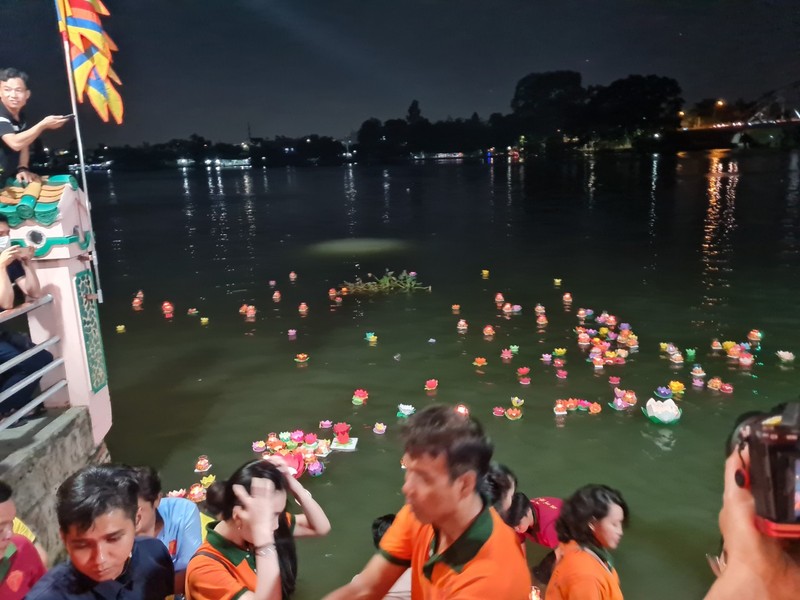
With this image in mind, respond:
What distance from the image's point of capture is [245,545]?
2791 millimetres

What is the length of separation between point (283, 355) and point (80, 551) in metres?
7.16

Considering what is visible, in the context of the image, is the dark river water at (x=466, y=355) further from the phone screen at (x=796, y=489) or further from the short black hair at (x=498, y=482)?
the phone screen at (x=796, y=489)

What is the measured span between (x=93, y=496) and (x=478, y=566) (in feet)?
5.24

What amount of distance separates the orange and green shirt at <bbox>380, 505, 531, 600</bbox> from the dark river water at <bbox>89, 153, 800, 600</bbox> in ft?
9.03

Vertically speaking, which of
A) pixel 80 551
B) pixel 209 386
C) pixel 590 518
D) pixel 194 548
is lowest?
pixel 209 386

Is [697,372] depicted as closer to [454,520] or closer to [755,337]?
[755,337]

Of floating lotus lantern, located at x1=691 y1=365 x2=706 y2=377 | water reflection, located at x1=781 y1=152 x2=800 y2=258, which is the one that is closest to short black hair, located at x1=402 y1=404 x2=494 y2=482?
floating lotus lantern, located at x1=691 y1=365 x2=706 y2=377

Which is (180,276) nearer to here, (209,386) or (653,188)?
(209,386)

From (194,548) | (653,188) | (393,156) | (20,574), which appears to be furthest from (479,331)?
(393,156)

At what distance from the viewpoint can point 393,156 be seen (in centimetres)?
14162

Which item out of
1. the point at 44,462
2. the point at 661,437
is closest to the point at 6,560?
the point at 44,462

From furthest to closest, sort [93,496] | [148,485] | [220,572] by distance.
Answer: [148,485] < [220,572] < [93,496]

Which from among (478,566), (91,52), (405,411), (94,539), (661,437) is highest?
(91,52)

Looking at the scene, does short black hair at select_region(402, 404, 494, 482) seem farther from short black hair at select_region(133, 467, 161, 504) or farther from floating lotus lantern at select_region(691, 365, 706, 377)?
floating lotus lantern at select_region(691, 365, 706, 377)
